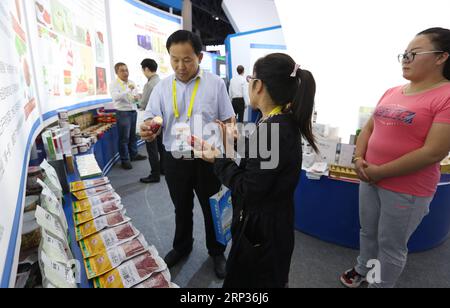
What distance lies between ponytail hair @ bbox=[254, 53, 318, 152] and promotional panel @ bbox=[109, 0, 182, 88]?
4421 millimetres

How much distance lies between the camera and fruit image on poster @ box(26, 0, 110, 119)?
2.33m

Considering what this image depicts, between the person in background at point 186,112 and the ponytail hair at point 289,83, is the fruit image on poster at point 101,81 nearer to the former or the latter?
the person in background at point 186,112

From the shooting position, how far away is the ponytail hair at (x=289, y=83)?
0.99 metres

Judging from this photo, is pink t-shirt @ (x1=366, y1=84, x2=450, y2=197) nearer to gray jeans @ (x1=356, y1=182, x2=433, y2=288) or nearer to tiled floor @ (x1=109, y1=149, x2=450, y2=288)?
gray jeans @ (x1=356, y1=182, x2=433, y2=288)

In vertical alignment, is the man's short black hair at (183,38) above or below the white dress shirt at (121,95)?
above

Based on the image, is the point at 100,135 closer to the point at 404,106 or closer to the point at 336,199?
the point at 336,199

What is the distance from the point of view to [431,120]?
1249mm

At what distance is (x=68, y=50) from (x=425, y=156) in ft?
11.5

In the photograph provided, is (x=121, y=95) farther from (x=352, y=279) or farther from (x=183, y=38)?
(x=352, y=279)

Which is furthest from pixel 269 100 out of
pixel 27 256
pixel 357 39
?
A: pixel 357 39

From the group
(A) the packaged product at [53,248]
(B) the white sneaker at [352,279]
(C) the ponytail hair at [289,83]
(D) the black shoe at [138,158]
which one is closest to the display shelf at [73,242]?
(A) the packaged product at [53,248]

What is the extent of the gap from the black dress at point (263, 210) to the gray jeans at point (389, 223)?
2.14ft

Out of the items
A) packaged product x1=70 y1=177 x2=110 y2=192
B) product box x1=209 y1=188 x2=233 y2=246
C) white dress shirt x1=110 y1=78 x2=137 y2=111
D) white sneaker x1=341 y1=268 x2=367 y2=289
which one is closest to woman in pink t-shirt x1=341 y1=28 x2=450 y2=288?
white sneaker x1=341 y1=268 x2=367 y2=289

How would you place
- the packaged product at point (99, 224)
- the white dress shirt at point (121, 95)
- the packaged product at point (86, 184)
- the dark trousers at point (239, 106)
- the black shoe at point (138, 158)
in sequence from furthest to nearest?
the dark trousers at point (239, 106), the black shoe at point (138, 158), the white dress shirt at point (121, 95), the packaged product at point (86, 184), the packaged product at point (99, 224)
